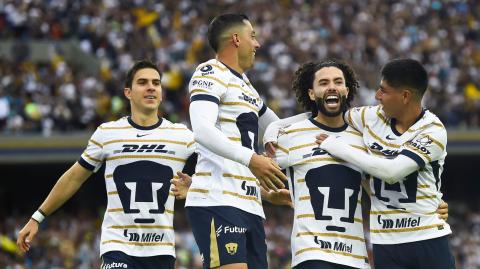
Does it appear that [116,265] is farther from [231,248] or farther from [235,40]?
[235,40]

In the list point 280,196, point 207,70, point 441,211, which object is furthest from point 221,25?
point 441,211

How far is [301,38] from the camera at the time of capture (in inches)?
1121

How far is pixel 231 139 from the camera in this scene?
8586 mm

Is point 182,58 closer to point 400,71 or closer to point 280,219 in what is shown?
point 280,219

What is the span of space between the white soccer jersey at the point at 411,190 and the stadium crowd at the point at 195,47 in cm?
1518

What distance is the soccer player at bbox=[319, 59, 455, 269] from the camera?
27.1ft

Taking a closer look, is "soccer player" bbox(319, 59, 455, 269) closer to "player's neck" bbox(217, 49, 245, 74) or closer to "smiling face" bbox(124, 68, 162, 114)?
"player's neck" bbox(217, 49, 245, 74)

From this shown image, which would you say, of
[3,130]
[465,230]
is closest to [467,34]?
[465,230]

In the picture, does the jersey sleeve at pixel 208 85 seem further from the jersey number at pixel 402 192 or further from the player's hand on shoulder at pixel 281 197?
the jersey number at pixel 402 192

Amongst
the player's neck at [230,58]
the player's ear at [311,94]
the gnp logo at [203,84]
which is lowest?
the player's ear at [311,94]

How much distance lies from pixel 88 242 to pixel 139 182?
12319mm

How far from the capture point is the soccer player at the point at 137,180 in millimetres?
9406

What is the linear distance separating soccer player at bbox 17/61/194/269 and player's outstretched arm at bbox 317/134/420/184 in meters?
1.84

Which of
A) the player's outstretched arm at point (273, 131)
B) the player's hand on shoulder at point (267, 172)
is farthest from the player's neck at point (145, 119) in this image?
the player's hand on shoulder at point (267, 172)
